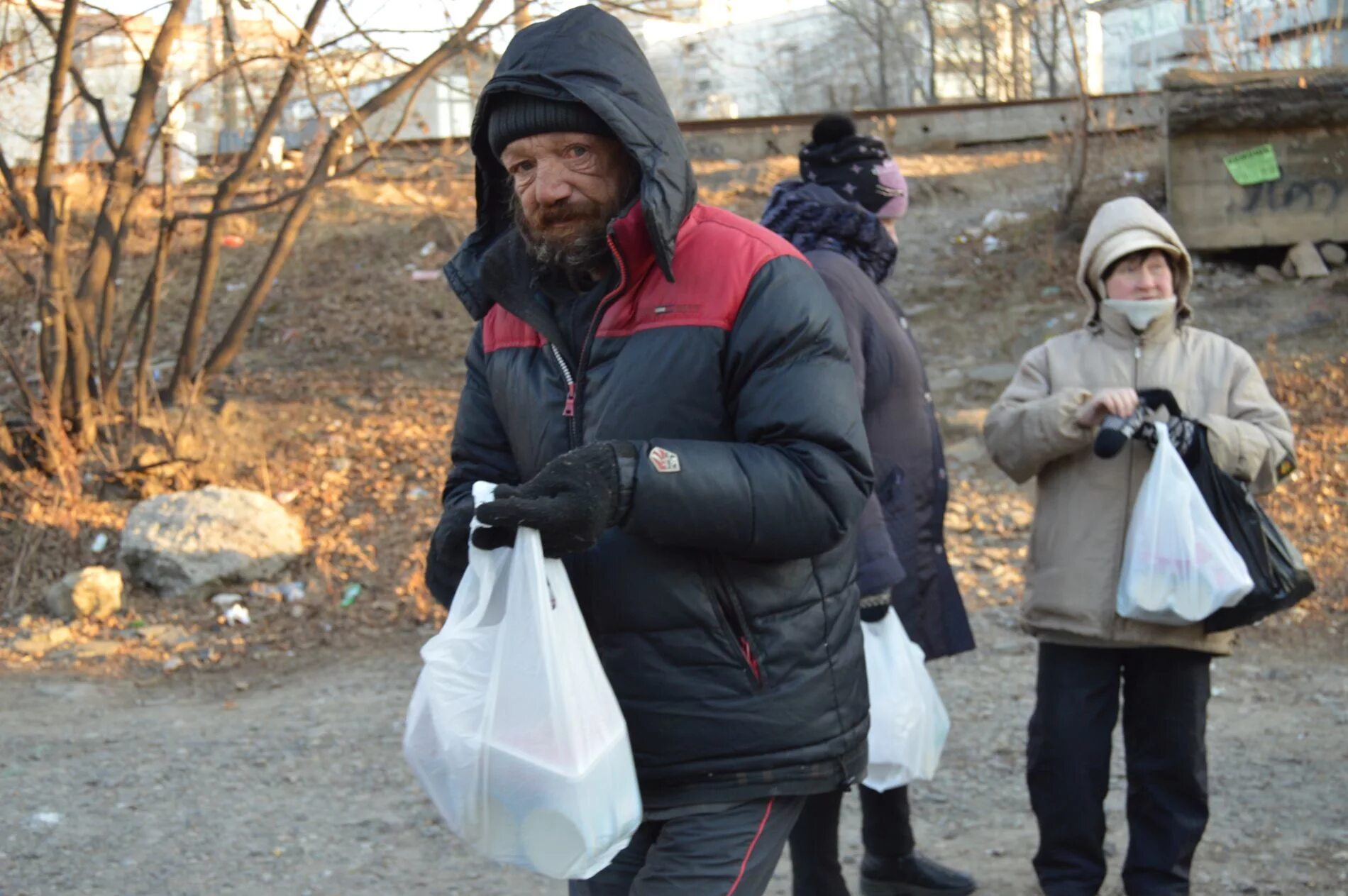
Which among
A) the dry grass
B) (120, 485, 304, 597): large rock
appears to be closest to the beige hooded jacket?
the dry grass

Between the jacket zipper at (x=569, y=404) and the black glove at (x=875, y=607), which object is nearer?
the jacket zipper at (x=569, y=404)

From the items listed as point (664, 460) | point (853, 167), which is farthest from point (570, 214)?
point (853, 167)

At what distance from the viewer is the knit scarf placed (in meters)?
3.62

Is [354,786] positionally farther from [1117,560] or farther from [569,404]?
[569,404]

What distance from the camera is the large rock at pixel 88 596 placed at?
7266mm

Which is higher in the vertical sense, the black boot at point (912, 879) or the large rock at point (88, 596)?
the large rock at point (88, 596)

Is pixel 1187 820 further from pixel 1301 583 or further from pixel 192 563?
pixel 192 563

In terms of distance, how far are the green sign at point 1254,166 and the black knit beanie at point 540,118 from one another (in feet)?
30.2

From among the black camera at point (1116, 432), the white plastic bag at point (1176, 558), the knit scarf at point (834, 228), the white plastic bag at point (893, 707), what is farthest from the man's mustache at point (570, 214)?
the white plastic bag at point (1176, 558)

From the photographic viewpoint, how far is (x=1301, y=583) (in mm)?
3486

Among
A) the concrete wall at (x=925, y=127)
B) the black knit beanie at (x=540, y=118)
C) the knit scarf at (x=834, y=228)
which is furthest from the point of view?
the concrete wall at (x=925, y=127)

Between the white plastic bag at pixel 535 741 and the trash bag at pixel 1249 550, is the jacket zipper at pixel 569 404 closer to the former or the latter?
the white plastic bag at pixel 535 741

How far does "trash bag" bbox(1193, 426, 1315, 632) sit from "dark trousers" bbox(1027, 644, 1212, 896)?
20cm

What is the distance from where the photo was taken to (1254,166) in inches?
410
